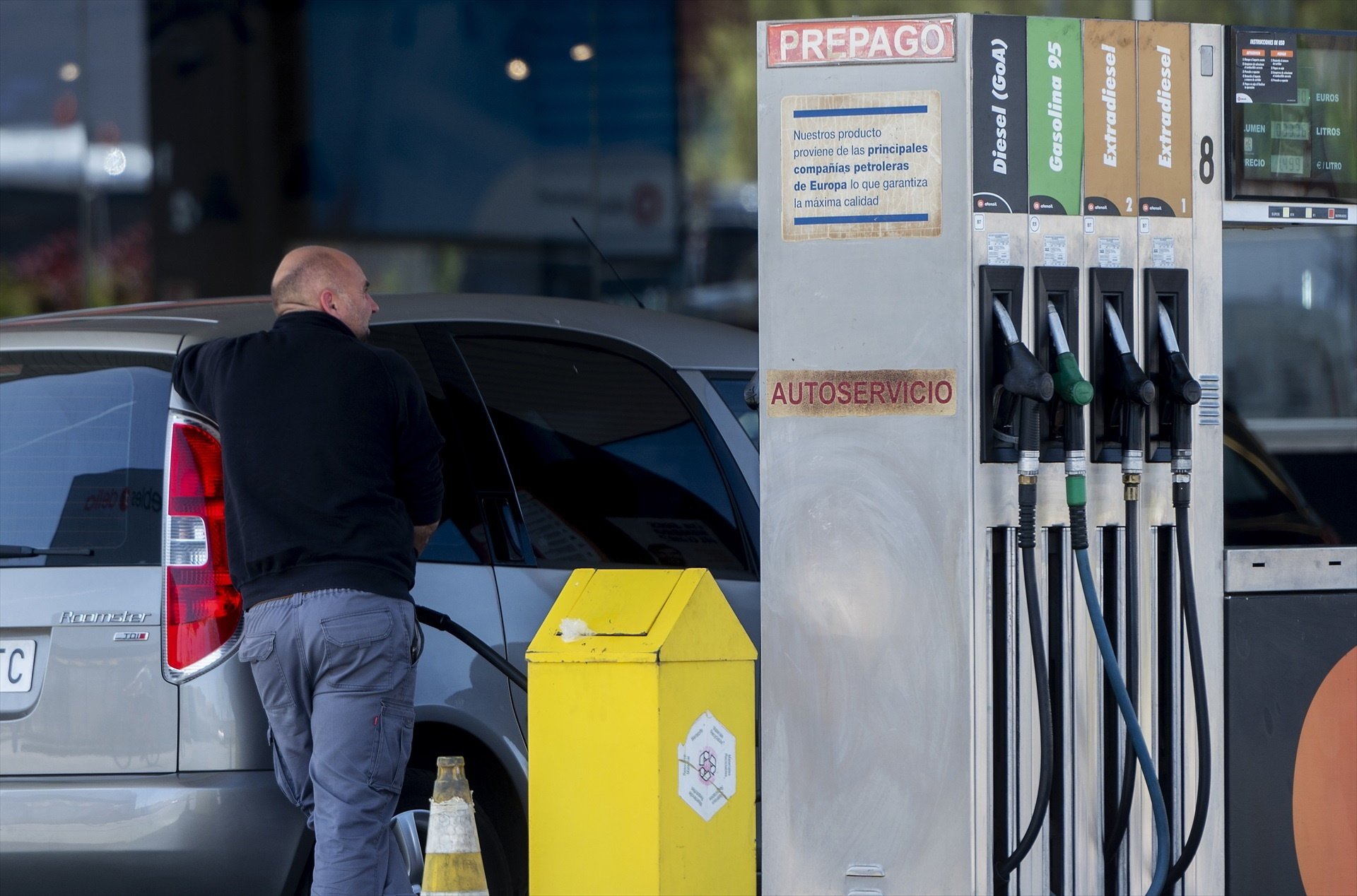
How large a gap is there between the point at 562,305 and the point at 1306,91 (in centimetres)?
209

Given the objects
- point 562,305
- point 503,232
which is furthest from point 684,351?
point 503,232

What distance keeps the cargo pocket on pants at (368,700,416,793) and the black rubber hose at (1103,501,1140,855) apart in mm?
1607

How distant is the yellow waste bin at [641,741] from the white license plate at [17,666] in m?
1.19

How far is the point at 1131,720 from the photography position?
3484mm

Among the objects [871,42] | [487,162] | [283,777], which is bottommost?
[283,777]

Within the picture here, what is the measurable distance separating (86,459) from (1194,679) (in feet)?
8.70

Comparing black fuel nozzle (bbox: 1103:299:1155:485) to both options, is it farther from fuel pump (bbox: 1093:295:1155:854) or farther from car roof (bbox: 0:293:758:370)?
car roof (bbox: 0:293:758:370)

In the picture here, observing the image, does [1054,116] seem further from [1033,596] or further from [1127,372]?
[1033,596]

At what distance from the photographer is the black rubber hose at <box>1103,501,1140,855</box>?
140 inches

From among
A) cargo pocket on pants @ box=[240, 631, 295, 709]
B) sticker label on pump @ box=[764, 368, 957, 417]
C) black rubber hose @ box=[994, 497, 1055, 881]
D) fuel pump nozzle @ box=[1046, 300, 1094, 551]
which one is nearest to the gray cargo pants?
cargo pocket on pants @ box=[240, 631, 295, 709]

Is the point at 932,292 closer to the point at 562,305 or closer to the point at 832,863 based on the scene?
the point at 832,863

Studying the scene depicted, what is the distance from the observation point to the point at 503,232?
1158cm

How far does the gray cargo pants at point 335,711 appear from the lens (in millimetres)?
3734

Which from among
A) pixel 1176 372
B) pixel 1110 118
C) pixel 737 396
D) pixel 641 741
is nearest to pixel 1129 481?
pixel 1176 372
